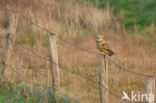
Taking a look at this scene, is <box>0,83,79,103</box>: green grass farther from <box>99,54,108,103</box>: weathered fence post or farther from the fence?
<box>99,54,108,103</box>: weathered fence post

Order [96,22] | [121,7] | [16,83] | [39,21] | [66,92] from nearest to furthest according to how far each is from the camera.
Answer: [66,92] < [16,83] < [39,21] < [96,22] < [121,7]

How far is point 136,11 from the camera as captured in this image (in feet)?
62.4

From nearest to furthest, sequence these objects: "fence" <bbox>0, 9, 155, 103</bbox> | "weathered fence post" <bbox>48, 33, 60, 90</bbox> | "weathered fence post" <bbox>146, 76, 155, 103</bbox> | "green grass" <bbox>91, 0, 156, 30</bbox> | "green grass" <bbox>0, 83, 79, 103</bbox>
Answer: "weathered fence post" <bbox>146, 76, 155, 103</bbox>, "fence" <bbox>0, 9, 155, 103</bbox>, "weathered fence post" <bbox>48, 33, 60, 90</bbox>, "green grass" <bbox>0, 83, 79, 103</bbox>, "green grass" <bbox>91, 0, 156, 30</bbox>

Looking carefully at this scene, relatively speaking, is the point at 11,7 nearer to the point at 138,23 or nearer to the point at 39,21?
the point at 39,21

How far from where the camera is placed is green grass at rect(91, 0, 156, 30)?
16.9 meters

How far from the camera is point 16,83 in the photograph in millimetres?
9117

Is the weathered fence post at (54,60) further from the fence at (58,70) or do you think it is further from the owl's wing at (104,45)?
the owl's wing at (104,45)

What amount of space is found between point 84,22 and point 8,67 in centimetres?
690

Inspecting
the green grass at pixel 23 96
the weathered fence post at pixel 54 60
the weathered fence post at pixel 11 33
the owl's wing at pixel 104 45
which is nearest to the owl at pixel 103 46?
the owl's wing at pixel 104 45

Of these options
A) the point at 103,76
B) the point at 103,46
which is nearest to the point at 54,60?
the point at 103,46

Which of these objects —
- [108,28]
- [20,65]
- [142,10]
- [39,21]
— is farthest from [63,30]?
[20,65]

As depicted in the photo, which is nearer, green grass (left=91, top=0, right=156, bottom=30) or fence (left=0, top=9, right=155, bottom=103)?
fence (left=0, top=9, right=155, bottom=103)

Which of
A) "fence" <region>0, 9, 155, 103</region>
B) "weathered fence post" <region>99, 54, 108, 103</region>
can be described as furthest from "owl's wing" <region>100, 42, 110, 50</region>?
"weathered fence post" <region>99, 54, 108, 103</region>

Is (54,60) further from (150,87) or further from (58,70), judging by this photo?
(150,87)
